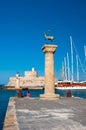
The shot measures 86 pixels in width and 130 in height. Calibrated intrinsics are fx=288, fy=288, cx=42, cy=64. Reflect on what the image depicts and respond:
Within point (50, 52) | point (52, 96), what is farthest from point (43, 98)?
point (50, 52)

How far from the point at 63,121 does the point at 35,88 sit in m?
171

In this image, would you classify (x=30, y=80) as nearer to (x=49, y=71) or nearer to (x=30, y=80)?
(x=30, y=80)

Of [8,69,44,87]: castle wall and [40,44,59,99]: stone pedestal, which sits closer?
[40,44,59,99]: stone pedestal

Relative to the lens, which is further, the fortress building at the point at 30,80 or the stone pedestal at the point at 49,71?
the fortress building at the point at 30,80

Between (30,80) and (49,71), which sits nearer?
(49,71)

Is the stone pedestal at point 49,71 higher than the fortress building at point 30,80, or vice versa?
the fortress building at point 30,80

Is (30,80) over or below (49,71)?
over

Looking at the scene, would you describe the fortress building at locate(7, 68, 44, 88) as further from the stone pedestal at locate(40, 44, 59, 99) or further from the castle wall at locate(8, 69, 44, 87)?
the stone pedestal at locate(40, 44, 59, 99)

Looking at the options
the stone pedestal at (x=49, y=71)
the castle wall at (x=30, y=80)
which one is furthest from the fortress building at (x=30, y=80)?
the stone pedestal at (x=49, y=71)

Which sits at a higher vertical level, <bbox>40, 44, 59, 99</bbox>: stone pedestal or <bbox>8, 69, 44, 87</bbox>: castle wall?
<bbox>8, 69, 44, 87</bbox>: castle wall

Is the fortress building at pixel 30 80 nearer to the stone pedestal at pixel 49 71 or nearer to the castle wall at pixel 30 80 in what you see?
the castle wall at pixel 30 80

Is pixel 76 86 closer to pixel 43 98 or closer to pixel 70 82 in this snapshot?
pixel 70 82

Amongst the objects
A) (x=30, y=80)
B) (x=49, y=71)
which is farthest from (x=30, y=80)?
(x=49, y=71)

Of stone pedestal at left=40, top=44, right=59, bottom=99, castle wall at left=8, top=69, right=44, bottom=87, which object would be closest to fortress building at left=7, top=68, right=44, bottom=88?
castle wall at left=8, top=69, right=44, bottom=87
